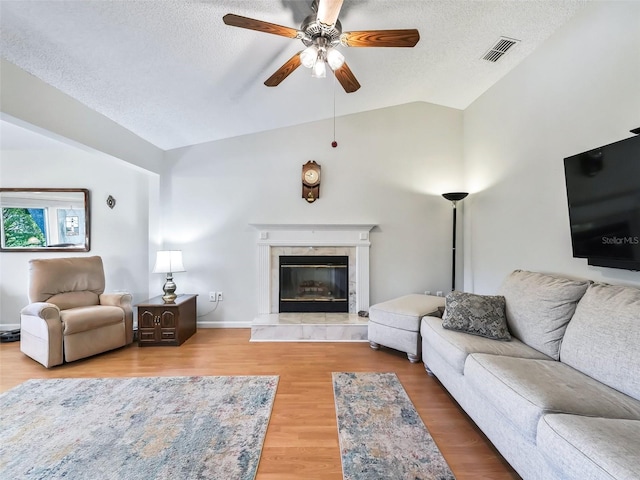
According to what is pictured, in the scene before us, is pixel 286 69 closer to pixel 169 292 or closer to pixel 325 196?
pixel 325 196

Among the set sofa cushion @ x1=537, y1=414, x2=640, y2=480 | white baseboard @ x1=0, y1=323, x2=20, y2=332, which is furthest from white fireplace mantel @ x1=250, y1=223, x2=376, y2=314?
white baseboard @ x1=0, y1=323, x2=20, y2=332

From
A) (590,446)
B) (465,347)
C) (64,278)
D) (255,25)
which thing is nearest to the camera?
Answer: (590,446)

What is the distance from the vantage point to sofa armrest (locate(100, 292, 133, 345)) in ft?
11.1

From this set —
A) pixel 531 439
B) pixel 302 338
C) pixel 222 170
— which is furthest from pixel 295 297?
pixel 531 439

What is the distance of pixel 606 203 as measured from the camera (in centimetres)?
191

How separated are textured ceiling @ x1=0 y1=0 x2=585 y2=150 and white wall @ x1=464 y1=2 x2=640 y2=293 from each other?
0.27 m

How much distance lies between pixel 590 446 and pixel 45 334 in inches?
159

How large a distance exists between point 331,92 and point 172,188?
8.17 ft

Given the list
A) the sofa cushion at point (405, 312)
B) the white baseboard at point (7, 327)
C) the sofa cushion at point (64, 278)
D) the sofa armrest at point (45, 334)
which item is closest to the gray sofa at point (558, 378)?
the sofa cushion at point (405, 312)

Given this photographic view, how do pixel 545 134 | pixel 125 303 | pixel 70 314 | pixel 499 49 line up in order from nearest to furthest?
pixel 545 134, pixel 499 49, pixel 70 314, pixel 125 303

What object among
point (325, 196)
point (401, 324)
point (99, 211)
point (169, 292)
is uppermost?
point (325, 196)

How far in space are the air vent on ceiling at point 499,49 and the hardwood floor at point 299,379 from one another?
3.14m

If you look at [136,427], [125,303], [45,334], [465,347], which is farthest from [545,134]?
[45,334]

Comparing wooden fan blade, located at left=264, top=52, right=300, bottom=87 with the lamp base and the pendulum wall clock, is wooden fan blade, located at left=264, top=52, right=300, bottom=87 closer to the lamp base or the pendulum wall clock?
the pendulum wall clock
